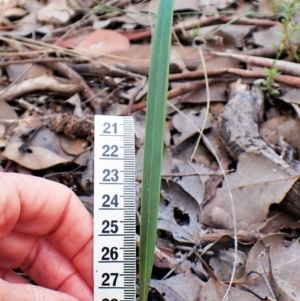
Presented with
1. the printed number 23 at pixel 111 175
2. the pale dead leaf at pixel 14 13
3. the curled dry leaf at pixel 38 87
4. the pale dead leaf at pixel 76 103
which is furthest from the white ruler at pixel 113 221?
the pale dead leaf at pixel 14 13

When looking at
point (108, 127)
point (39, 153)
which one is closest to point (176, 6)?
point (39, 153)

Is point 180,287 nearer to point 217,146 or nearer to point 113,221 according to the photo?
point 113,221

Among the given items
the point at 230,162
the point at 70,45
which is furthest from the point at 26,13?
the point at 230,162

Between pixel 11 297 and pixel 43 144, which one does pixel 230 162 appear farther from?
pixel 11 297

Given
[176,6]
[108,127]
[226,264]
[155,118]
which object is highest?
[155,118]

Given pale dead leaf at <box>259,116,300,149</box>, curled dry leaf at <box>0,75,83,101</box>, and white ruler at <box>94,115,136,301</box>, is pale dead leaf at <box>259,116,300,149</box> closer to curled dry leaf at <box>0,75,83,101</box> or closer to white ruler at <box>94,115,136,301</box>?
white ruler at <box>94,115,136,301</box>

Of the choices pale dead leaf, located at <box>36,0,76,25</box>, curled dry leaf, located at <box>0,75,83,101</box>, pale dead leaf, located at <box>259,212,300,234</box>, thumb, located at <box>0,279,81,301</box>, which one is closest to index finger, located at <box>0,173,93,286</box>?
thumb, located at <box>0,279,81,301</box>
